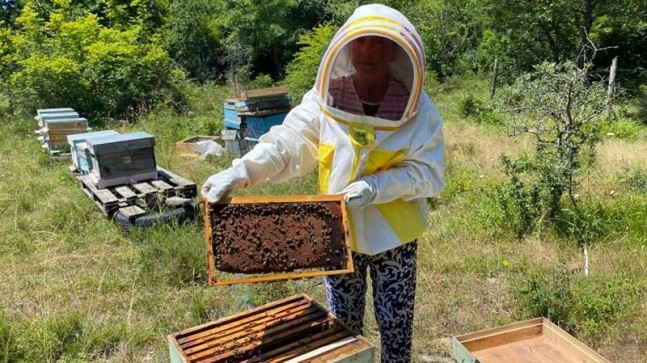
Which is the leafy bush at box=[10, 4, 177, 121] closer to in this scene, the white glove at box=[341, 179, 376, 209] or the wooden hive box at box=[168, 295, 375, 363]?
the wooden hive box at box=[168, 295, 375, 363]

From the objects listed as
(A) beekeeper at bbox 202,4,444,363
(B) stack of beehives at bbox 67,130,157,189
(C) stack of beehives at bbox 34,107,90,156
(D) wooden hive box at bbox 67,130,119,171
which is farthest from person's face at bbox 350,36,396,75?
(C) stack of beehives at bbox 34,107,90,156

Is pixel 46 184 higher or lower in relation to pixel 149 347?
higher

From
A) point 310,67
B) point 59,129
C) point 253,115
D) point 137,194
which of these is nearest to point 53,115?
point 59,129

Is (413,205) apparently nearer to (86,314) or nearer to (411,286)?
(411,286)

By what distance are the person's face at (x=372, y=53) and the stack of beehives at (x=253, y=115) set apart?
562 cm

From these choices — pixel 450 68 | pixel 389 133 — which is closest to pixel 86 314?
pixel 389 133

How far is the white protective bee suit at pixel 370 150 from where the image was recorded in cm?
191

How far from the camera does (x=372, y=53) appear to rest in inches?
78.8

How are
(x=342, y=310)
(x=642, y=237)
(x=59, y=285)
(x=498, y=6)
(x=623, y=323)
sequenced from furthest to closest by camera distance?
(x=498, y=6)
(x=642, y=237)
(x=59, y=285)
(x=623, y=323)
(x=342, y=310)

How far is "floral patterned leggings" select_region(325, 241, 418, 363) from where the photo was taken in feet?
7.04

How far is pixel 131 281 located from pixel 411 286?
8.58 feet

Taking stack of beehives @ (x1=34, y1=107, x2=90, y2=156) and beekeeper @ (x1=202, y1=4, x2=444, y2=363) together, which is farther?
stack of beehives @ (x1=34, y1=107, x2=90, y2=156)

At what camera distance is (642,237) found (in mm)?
4230

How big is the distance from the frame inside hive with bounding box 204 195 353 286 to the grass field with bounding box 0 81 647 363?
5.24 ft
